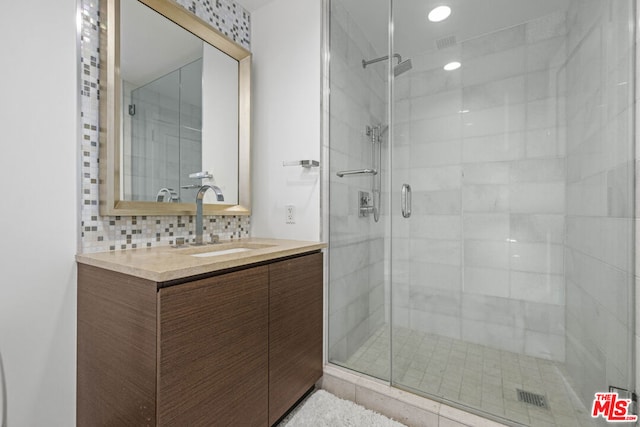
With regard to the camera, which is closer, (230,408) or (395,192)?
(230,408)

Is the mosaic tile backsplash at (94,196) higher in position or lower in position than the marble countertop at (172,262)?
higher

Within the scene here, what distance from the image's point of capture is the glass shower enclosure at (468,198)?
143cm

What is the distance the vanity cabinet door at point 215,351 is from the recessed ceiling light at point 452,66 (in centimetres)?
179

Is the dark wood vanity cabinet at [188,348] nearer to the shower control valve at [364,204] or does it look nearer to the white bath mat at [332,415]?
the white bath mat at [332,415]

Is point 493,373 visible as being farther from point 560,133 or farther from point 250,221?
point 250,221

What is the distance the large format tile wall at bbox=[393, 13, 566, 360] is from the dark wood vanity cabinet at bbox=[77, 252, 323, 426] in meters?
0.92

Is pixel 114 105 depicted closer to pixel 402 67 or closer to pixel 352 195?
pixel 352 195

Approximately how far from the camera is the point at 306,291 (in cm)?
138

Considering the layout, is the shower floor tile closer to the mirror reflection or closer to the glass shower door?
the glass shower door

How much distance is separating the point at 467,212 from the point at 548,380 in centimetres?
102

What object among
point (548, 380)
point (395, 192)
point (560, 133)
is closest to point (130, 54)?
point (395, 192)

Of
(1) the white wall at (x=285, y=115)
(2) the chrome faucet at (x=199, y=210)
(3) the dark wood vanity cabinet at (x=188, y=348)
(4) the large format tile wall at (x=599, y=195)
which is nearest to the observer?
(3) the dark wood vanity cabinet at (x=188, y=348)

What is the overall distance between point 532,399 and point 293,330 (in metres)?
1.22

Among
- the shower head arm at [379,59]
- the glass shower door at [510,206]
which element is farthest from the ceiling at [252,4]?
the glass shower door at [510,206]
